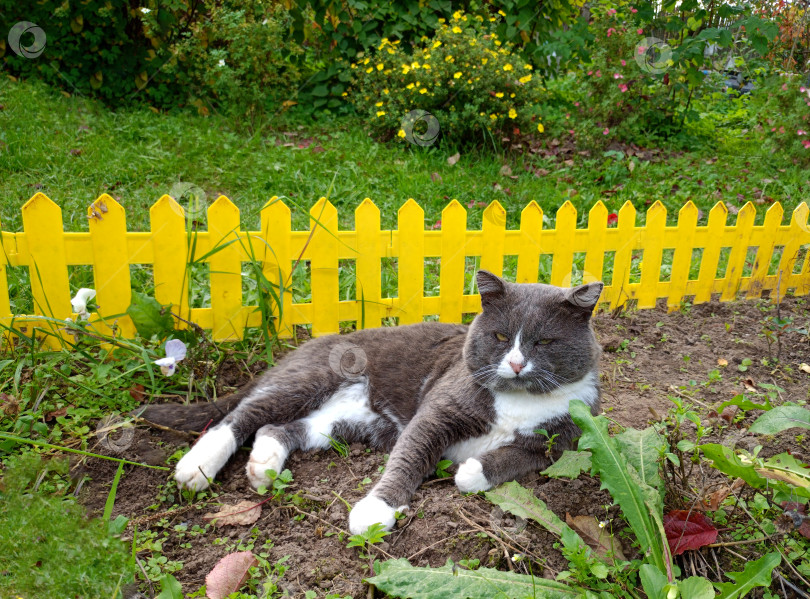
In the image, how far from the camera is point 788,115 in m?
7.07

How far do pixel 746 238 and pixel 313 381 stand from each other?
3.78m

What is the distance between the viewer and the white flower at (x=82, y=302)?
3.30 meters

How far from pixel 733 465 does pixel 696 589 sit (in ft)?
1.37

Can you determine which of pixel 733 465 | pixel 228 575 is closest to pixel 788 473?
pixel 733 465

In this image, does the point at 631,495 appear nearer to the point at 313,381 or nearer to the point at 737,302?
the point at 313,381

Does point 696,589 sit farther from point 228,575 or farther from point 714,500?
point 228,575

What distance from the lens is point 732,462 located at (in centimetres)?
188

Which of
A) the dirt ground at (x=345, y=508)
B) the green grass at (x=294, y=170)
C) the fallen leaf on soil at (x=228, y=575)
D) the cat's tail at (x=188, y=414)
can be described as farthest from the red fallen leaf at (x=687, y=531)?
the green grass at (x=294, y=170)

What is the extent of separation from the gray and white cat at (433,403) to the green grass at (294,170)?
229 cm

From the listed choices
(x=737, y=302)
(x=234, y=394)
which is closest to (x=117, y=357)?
(x=234, y=394)

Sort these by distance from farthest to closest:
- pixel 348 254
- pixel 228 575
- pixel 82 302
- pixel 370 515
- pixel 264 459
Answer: pixel 348 254, pixel 82 302, pixel 264 459, pixel 370 515, pixel 228 575

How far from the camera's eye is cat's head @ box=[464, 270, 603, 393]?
8.41 ft

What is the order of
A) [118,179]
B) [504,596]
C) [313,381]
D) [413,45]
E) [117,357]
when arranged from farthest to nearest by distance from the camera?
1. [413,45]
2. [118,179]
3. [117,357]
4. [313,381]
5. [504,596]

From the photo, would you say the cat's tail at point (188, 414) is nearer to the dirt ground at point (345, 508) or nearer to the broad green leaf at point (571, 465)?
the dirt ground at point (345, 508)
